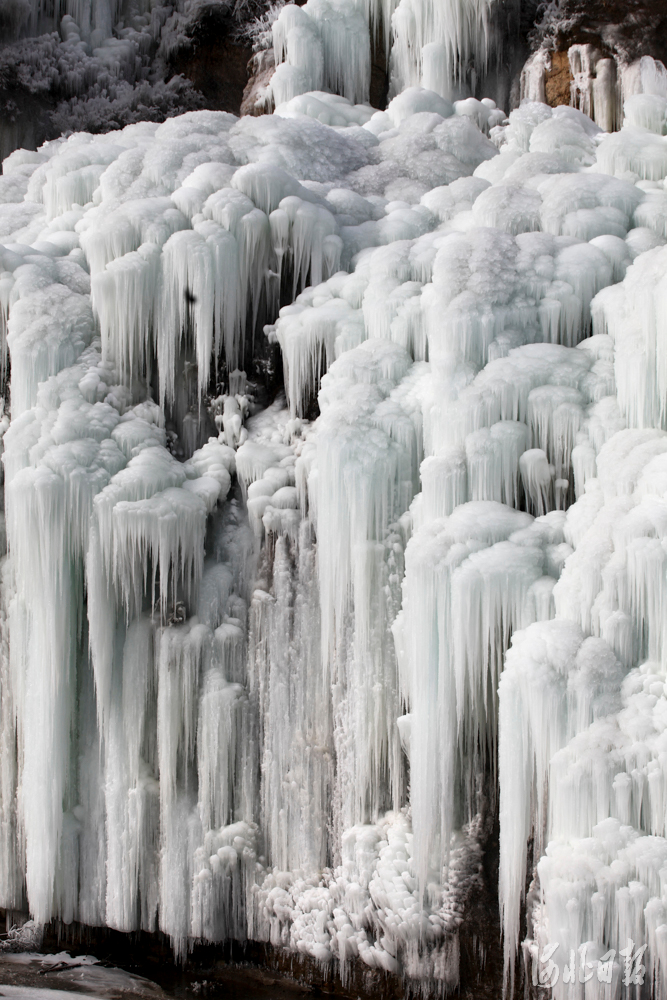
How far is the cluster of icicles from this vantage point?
543 cm

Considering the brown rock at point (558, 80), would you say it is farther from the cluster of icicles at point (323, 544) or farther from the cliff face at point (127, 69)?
the cliff face at point (127, 69)

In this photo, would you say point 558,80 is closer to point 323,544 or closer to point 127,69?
point 127,69

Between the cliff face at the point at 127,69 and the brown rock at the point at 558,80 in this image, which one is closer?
the brown rock at the point at 558,80

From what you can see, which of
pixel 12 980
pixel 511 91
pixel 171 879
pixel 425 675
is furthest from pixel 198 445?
pixel 511 91

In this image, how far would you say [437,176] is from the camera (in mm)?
8227

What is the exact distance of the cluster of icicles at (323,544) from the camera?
5434 mm

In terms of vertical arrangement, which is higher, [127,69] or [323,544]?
[127,69]

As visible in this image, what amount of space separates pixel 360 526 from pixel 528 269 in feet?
6.60

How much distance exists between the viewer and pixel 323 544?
20.3 feet

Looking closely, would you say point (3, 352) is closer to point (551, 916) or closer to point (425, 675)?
point (425, 675)

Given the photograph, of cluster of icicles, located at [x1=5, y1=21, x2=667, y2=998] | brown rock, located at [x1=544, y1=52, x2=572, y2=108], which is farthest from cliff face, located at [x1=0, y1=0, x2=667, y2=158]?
cluster of icicles, located at [x1=5, y1=21, x2=667, y2=998]

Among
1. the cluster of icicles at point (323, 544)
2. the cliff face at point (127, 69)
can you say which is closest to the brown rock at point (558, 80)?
the cluster of icicles at point (323, 544)

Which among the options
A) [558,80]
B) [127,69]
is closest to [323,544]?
[558,80]

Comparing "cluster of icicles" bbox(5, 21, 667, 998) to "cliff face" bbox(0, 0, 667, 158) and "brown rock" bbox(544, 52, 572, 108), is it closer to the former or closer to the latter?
"brown rock" bbox(544, 52, 572, 108)
